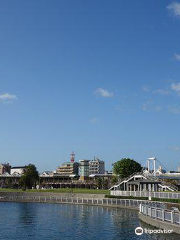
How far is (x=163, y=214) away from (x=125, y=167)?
330 feet

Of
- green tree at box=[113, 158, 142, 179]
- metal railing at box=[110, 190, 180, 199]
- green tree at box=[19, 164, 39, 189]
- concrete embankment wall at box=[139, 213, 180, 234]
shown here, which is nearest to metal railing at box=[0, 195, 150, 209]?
metal railing at box=[110, 190, 180, 199]

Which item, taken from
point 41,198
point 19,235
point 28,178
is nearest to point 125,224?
point 19,235

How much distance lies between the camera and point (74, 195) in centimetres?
9869

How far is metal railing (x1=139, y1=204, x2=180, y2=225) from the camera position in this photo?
33056mm

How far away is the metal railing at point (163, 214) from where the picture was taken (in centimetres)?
3306

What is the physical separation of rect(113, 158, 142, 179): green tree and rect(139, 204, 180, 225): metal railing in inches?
3612

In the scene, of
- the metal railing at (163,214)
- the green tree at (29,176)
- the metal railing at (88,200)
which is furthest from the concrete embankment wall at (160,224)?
the green tree at (29,176)

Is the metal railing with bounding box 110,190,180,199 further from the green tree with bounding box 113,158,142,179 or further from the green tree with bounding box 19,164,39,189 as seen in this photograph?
the green tree with bounding box 19,164,39,189

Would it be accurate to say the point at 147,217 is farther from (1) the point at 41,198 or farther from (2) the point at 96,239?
(1) the point at 41,198

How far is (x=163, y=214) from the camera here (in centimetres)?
3572

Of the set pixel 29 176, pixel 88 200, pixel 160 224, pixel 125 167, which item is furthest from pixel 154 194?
pixel 29 176

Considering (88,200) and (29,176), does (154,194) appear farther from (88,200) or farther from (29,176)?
(29,176)

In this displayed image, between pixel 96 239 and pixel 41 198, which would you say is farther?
pixel 41 198

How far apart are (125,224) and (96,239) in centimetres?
1081
